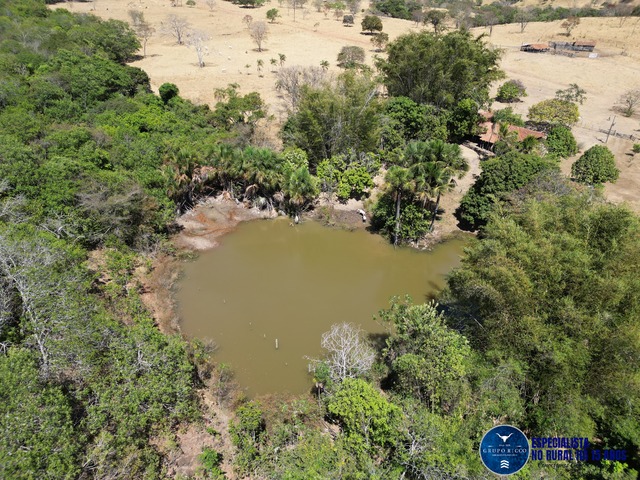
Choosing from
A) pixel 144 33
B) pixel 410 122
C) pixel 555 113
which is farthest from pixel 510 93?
pixel 144 33

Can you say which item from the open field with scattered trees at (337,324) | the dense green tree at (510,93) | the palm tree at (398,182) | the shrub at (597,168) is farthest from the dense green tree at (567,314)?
the dense green tree at (510,93)

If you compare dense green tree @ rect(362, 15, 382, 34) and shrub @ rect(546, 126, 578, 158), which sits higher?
dense green tree @ rect(362, 15, 382, 34)

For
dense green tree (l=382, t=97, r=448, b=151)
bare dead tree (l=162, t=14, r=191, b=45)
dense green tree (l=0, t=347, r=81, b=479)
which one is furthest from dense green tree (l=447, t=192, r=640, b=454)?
bare dead tree (l=162, t=14, r=191, b=45)

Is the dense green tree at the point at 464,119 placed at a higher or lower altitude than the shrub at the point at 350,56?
lower

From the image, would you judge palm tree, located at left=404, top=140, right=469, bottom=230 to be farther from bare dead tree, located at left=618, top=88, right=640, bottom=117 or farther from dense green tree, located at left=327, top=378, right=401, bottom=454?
bare dead tree, located at left=618, top=88, right=640, bottom=117

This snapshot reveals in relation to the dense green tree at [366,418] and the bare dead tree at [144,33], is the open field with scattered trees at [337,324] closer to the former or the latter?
the dense green tree at [366,418]

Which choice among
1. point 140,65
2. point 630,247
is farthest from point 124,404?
point 140,65

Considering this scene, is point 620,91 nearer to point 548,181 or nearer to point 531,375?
point 548,181
